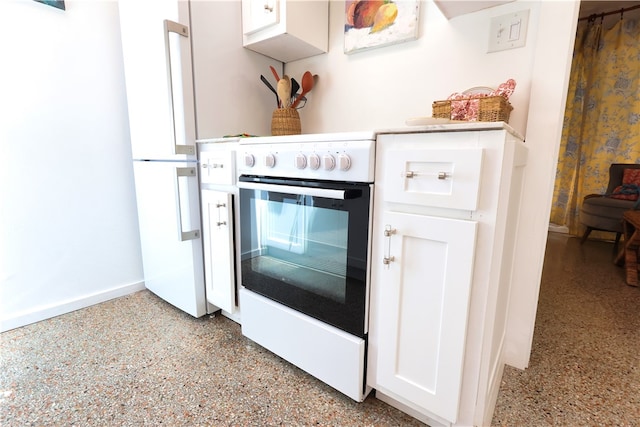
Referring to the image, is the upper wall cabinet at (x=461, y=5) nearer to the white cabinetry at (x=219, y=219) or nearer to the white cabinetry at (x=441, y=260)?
the white cabinetry at (x=441, y=260)

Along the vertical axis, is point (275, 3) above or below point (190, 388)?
→ above

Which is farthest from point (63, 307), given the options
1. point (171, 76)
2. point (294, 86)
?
point (294, 86)

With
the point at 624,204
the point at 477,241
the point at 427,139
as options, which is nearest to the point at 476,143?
the point at 427,139

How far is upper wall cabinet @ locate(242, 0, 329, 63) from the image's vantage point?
143 cm

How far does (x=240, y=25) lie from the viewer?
1587 millimetres

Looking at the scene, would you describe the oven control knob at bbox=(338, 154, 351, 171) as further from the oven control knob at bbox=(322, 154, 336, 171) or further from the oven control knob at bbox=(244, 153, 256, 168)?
the oven control knob at bbox=(244, 153, 256, 168)

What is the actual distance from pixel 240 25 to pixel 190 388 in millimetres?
1736

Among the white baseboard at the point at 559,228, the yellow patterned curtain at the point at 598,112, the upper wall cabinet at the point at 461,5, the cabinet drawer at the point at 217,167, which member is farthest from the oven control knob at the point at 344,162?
the white baseboard at the point at 559,228

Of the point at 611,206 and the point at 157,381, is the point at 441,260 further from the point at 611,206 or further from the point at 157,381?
the point at 611,206

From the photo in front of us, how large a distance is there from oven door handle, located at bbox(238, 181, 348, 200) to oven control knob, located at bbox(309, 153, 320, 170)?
73 mm

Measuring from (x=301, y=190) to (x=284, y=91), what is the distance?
839 mm

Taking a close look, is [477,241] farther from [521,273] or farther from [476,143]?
[521,273]

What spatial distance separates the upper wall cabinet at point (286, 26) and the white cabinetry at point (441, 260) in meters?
0.96

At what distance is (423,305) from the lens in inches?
32.7
